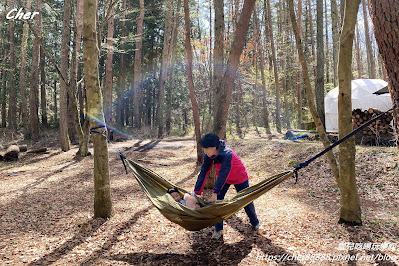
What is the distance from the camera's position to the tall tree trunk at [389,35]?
2412 mm

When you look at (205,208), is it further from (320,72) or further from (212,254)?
(320,72)

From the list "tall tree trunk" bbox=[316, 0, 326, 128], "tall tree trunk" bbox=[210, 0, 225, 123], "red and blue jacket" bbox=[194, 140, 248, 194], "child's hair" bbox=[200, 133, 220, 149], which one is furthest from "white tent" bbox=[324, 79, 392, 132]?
"child's hair" bbox=[200, 133, 220, 149]

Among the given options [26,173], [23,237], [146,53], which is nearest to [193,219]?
[23,237]

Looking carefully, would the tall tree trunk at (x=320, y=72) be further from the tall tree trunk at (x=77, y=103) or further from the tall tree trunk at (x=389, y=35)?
the tall tree trunk at (x=77, y=103)

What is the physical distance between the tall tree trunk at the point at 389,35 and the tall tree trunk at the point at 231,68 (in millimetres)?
2408

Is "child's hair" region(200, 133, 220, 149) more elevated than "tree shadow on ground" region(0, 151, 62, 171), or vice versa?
"child's hair" region(200, 133, 220, 149)

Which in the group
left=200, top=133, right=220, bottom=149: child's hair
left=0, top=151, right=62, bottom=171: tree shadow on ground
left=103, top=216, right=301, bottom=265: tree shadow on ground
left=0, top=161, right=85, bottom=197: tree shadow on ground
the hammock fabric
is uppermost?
left=200, top=133, right=220, bottom=149: child's hair

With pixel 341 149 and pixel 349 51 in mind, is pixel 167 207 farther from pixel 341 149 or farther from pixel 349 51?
pixel 349 51

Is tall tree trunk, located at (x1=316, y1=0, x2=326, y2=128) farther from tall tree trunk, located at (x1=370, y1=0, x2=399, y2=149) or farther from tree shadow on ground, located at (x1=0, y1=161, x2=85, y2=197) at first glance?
tree shadow on ground, located at (x1=0, y1=161, x2=85, y2=197)

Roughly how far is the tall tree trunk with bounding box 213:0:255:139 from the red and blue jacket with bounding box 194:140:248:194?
1.90m

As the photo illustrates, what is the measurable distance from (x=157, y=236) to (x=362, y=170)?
4.58 meters

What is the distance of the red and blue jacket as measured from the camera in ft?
9.67

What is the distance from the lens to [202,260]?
2740 millimetres

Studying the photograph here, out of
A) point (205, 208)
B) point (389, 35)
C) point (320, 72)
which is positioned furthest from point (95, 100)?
point (320, 72)
